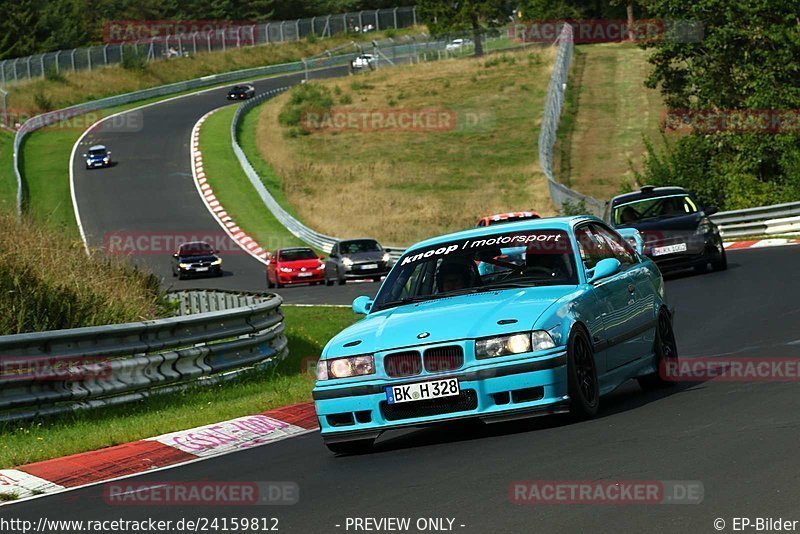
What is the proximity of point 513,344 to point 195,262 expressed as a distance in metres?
38.2

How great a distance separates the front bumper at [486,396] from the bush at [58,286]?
6.35m

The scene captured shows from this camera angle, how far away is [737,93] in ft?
143

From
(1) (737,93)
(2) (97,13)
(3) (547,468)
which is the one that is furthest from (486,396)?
(2) (97,13)

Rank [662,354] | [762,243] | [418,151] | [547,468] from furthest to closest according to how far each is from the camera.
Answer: [418,151] → [762,243] → [662,354] → [547,468]

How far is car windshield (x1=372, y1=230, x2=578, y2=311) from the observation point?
33.5ft

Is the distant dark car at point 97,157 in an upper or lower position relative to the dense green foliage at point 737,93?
lower

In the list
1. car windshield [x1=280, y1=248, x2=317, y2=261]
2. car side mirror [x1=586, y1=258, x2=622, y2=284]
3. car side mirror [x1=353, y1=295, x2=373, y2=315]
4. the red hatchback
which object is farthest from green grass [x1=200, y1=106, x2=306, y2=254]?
car side mirror [x1=586, y1=258, x2=622, y2=284]

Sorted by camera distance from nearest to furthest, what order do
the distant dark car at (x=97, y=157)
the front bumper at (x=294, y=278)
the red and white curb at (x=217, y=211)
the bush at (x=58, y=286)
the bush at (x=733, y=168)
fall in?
the bush at (x=58, y=286) < the front bumper at (x=294, y=278) < the bush at (x=733, y=168) < the red and white curb at (x=217, y=211) < the distant dark car at (x=97, y=157)

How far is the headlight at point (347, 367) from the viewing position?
30.4 ft

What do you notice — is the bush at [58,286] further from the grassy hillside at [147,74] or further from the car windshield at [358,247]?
the grassy hillside at [147,74]

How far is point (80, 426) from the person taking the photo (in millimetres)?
12102

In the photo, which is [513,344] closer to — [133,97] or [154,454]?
[154,454]

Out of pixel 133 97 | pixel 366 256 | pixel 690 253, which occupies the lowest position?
pixel 133 97

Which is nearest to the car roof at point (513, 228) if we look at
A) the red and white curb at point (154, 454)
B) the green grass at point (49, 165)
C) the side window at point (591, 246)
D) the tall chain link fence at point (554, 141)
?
the side window at point (591, 246)
